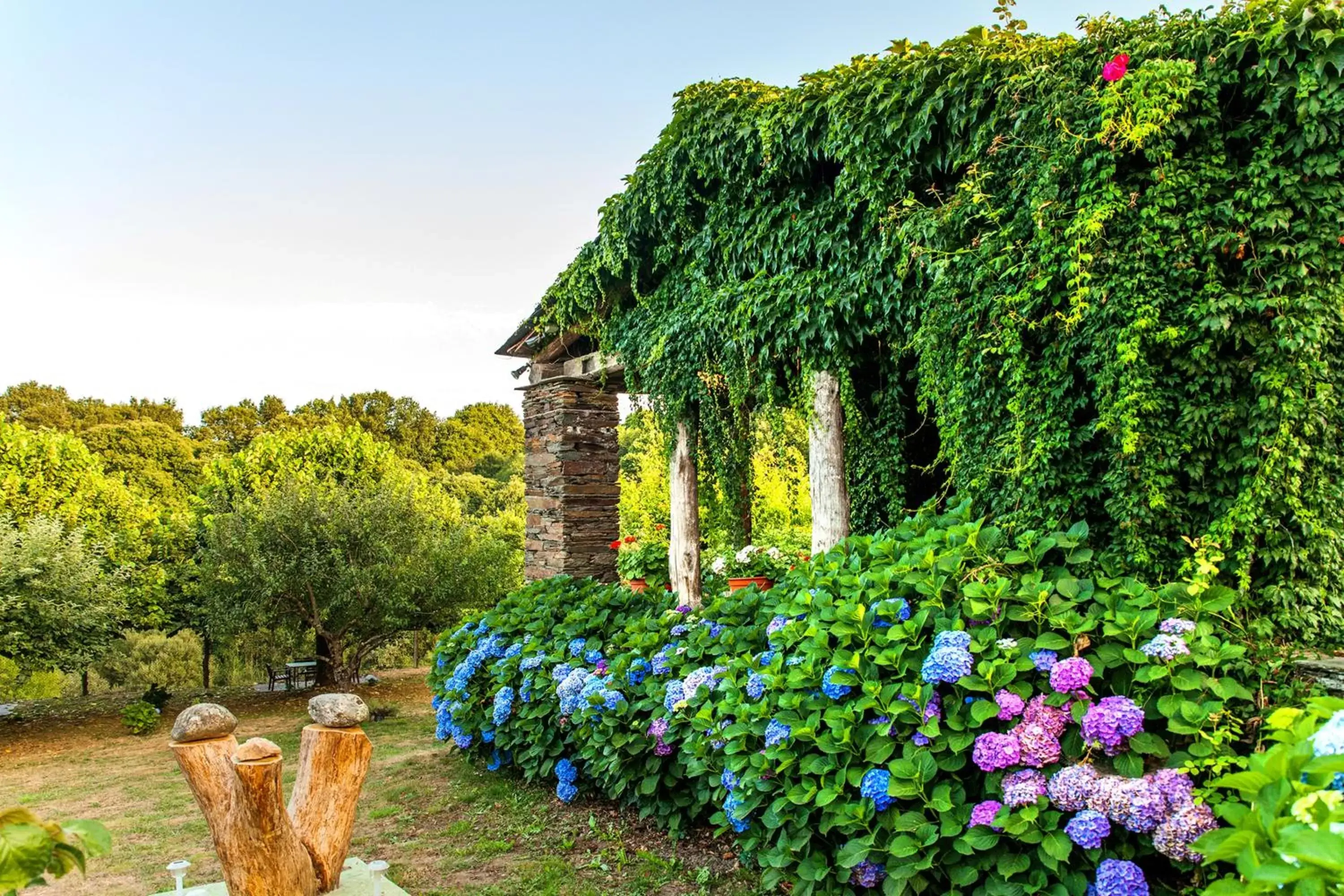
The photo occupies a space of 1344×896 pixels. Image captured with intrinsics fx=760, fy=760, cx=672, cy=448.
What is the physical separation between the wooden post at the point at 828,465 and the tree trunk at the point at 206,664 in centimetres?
1093

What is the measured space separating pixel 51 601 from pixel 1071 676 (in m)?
11.2

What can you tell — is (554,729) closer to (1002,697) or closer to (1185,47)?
(1002,697)

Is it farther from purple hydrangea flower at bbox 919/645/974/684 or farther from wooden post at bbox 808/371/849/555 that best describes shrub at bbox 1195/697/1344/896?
wooden post at bbox 808/371/849/555

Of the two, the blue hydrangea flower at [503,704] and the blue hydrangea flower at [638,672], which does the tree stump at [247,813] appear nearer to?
the blue hydrangea flower at [638,672]

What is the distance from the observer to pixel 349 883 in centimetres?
351

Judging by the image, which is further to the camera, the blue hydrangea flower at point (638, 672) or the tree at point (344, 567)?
the tree at point (344, 567)

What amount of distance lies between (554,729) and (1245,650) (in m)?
3.90

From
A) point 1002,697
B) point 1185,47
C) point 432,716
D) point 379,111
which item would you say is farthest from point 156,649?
point 1185,47

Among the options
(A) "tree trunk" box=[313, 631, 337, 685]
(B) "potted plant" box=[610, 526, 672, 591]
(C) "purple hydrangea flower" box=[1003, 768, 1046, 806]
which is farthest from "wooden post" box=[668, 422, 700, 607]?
(A) "tree trunk" box=[313, 631, 337, 685]

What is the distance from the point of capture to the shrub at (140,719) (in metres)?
9.59

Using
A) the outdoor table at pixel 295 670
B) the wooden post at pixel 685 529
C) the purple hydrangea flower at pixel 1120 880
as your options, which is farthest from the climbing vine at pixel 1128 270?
the outdoor table at pixel 295 670

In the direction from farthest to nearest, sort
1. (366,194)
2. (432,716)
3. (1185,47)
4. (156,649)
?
1. (156,649)
2. (366,194)
3. (432,716)
4. (1185,47)

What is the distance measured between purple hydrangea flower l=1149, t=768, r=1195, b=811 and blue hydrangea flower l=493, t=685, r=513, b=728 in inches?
159

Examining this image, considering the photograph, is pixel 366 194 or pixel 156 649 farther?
pixel 156 649
